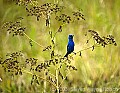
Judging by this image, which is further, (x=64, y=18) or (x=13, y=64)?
(x=64, y=18)

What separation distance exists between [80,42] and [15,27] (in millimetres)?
495

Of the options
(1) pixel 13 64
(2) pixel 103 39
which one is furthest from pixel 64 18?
(1) pixel 13 64

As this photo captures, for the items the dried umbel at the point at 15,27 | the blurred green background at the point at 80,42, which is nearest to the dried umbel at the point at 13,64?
the blurred green background at the point at 80,42

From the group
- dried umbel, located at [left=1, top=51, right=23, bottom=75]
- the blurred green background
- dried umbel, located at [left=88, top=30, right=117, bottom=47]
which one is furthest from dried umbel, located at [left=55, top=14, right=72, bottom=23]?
dried umbel, located at [left=1, top=51, right=23, bottom=75]

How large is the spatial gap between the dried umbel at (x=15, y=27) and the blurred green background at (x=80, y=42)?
0.13 feet

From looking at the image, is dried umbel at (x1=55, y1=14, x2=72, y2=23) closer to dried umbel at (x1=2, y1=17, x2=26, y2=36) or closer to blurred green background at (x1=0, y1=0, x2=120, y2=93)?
blurred green background at (x1=0, y1=0, x2=120, y2=93)

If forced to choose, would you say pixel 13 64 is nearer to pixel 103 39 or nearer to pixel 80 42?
pixel 80 42

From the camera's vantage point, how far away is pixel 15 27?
3129 millimetres

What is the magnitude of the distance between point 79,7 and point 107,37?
0.31 m

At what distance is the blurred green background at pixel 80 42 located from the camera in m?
3.22

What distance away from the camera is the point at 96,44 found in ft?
10.6

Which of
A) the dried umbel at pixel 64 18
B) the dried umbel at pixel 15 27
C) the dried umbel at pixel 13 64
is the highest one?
the dried umbel at pixel 64 18

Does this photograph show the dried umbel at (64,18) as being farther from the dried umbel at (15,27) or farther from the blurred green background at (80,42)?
the dried umbel at (15,27)

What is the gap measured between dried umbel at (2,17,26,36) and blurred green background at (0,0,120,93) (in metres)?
0.04
